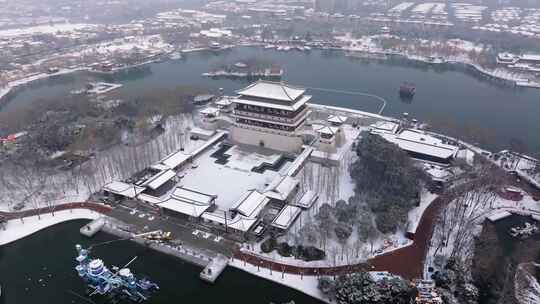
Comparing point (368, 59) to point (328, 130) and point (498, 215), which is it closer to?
point (328, 130)

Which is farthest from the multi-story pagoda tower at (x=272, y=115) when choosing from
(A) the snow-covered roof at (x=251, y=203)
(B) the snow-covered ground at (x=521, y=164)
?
(B) the snow-covered ground at (x=521, y=164)

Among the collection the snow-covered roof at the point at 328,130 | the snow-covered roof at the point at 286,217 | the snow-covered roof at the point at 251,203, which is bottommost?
the snow-covered roof at the point at 286,217

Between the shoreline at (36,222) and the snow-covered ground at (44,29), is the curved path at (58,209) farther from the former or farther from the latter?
the snow-covered ground at (44,29)

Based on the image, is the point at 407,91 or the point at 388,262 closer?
the point at 388,262

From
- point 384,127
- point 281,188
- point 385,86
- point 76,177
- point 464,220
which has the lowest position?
point 464,220

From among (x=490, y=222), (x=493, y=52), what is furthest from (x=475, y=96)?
(x=490, y=222)

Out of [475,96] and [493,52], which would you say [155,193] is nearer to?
[475,96]

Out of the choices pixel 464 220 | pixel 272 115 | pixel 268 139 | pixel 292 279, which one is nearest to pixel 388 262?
pixel 292 279
